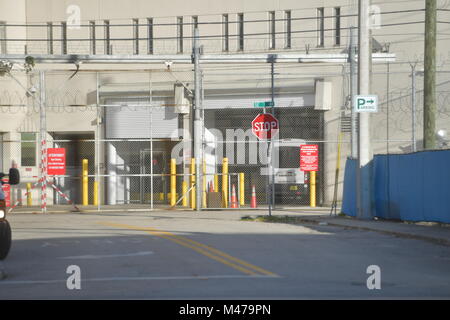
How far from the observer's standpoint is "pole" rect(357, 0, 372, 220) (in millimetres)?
23000

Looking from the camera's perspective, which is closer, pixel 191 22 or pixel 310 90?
pixel 310 90

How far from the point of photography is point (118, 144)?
3697 cm

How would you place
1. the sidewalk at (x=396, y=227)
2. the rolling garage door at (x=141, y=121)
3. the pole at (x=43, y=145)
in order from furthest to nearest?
the rolling garage door at (x=141, y=121)
the pole at (x=43, y=145)
the sidewalk at (x=396, y=227)

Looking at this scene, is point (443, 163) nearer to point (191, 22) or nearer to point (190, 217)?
point (190, 217)

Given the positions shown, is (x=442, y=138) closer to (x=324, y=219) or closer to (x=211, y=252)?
(x=324, y=219)

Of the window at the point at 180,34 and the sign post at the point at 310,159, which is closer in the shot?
the sign post at the point at 310,159

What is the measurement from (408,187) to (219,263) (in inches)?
393

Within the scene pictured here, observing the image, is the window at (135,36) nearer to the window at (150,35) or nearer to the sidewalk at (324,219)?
the window at (150,35)

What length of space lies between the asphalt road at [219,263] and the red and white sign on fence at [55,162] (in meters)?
8.59

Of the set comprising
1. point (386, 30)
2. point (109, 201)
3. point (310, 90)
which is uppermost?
point (386, 30)

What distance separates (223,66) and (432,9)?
13527 millimetres

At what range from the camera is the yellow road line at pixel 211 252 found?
12.2 meters

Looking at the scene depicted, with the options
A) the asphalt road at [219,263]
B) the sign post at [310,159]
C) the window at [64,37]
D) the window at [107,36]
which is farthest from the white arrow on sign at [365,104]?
the window at [64,37]
